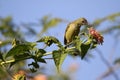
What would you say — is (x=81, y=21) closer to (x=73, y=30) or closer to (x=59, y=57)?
(x=73, y=30)

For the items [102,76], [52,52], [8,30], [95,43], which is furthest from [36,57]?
[8,30]

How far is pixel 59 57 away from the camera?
1188 mm

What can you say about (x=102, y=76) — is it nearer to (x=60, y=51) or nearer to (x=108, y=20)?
(x=108, y=20)

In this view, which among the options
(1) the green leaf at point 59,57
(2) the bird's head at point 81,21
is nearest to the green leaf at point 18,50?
(1) the green leaf at point 59,57

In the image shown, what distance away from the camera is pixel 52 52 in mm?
1219

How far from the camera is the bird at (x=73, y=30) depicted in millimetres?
1274

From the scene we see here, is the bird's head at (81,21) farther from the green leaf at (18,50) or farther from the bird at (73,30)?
the green leaf at (18,50)

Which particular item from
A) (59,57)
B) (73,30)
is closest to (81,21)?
(73,30)

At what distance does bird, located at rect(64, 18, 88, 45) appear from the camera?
1274mm

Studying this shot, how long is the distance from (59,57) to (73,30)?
161mm

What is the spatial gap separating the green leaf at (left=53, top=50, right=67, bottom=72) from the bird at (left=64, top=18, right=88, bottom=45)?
8cm

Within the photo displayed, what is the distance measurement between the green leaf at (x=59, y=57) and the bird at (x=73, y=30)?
0.08m

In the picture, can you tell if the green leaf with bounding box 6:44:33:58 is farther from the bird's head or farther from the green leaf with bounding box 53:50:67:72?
the bird's head

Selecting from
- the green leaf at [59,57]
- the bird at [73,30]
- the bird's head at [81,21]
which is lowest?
the green leaf at [59,57]
